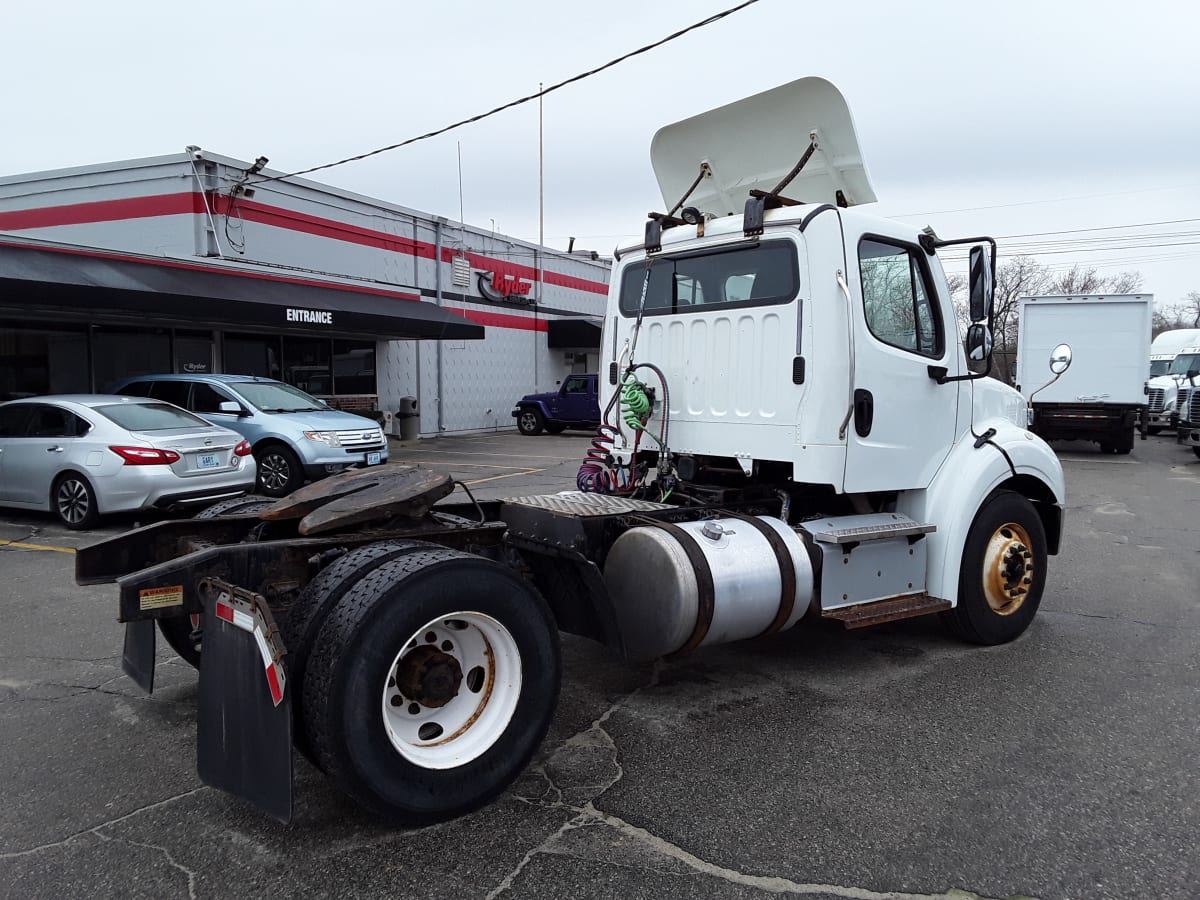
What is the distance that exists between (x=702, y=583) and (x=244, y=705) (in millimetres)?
2078

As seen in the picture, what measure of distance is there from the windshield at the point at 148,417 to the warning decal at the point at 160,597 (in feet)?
23.4

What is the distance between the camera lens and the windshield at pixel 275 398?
1285 cm

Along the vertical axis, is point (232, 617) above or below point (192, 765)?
above

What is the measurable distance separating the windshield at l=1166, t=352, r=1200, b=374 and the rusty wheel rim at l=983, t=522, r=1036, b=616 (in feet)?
78.1

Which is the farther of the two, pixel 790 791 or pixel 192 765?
pixel 192 765

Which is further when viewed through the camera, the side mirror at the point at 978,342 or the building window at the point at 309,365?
the building window at the point at 309,365

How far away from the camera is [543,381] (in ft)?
93.8

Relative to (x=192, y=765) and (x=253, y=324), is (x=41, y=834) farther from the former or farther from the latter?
(x=253, y=324)

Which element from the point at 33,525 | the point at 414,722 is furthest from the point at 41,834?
the point at 33,525

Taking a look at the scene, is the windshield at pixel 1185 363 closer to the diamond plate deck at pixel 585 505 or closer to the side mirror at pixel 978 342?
the side mirror at pixel 978 342

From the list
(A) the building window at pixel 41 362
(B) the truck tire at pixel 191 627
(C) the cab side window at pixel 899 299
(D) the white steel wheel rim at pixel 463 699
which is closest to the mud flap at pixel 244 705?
(D) the white steel wheel rim at pixel 463 699

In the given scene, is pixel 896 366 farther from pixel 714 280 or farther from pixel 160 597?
pixel 160 597

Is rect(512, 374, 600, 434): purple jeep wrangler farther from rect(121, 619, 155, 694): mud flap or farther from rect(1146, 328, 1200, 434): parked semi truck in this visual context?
rect(121, 619, 155, 694): mud flap

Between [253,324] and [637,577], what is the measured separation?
13.8m
